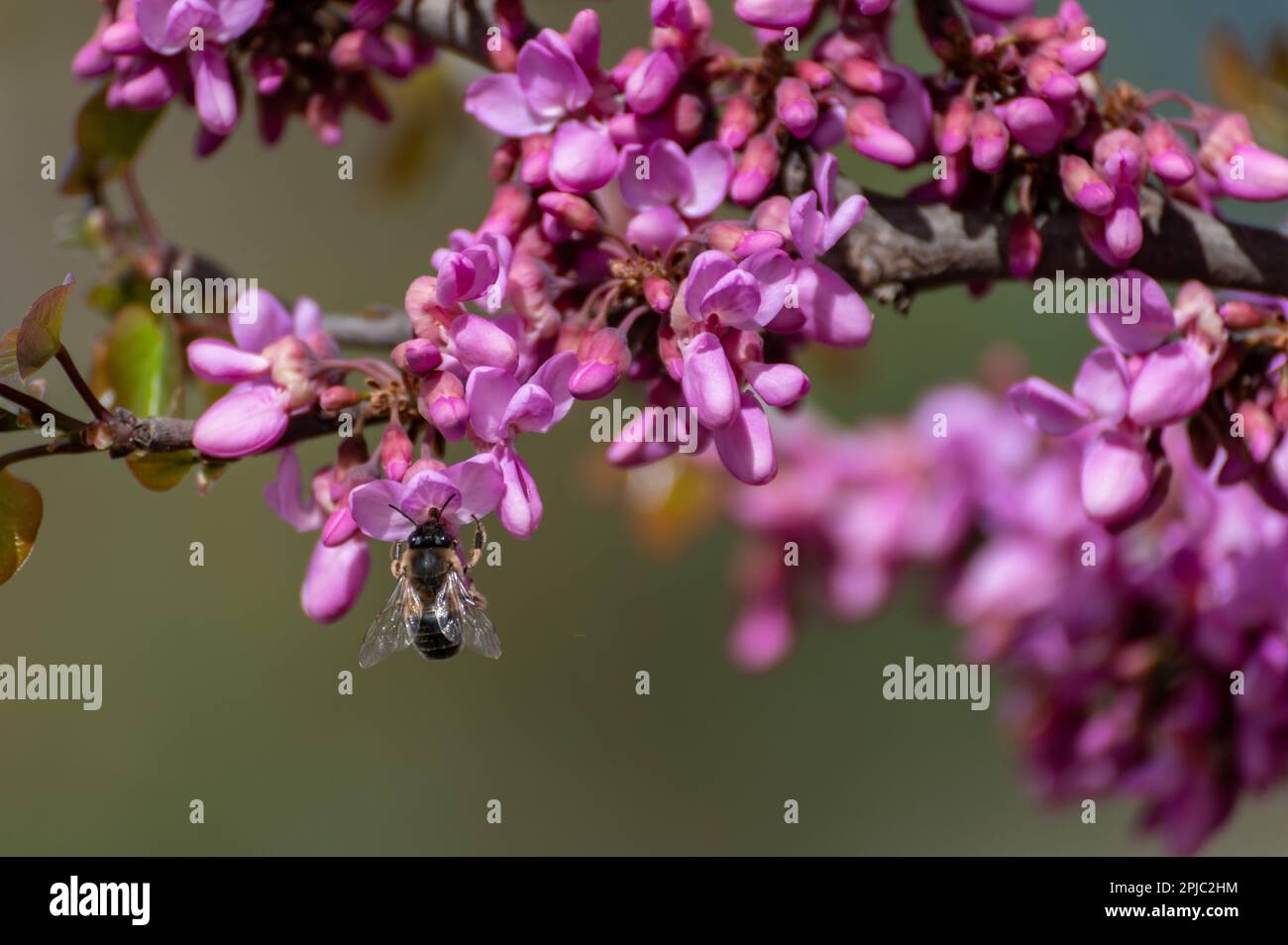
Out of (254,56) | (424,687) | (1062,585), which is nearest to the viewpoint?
(254,56)

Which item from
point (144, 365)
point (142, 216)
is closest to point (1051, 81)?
point (144, 365)

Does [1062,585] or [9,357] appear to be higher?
[9,357]

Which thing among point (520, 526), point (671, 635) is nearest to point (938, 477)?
point (520, 526)

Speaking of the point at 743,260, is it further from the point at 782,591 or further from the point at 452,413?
the point at 782,591

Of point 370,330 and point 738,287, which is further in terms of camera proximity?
point 370,330

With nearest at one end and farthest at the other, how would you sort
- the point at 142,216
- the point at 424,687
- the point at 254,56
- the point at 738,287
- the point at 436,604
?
1. the point at 738,287
2. the point at 436,604
3. the point at 254,56
4. the point at 142,216
5. the point at 424,687

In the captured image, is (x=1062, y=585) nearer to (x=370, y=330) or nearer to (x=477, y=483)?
(x=370, y=330)
